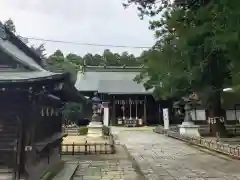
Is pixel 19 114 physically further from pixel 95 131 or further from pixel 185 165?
pixel 95 131

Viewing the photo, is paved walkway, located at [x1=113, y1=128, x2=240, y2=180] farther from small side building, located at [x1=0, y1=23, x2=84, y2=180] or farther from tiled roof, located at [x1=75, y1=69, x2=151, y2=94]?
tiled roof, located at [x1=75, y1=69, x2=151, y2=94]

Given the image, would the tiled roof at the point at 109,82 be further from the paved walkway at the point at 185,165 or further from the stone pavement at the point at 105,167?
the stone pavement at the point at 105,167

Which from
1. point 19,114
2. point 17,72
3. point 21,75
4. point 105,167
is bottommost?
point 105,167

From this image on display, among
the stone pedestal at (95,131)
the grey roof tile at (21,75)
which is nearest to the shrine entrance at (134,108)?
the stone pedestal at (95,131)

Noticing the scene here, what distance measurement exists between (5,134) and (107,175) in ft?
14.9

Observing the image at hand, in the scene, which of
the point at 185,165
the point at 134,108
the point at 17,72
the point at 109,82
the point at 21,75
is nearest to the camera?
the point at 21,75

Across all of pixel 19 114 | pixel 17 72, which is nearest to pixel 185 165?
pixel 19 114

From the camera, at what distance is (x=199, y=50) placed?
15227 mm

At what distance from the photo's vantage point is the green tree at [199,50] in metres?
9.23

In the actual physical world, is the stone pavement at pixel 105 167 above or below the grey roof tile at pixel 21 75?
below

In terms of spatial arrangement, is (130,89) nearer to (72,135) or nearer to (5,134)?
(72,135)

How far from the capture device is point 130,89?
4578 cm

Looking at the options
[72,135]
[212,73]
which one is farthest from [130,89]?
[212,73]

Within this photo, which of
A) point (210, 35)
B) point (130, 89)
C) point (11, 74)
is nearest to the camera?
point (11, 74)
